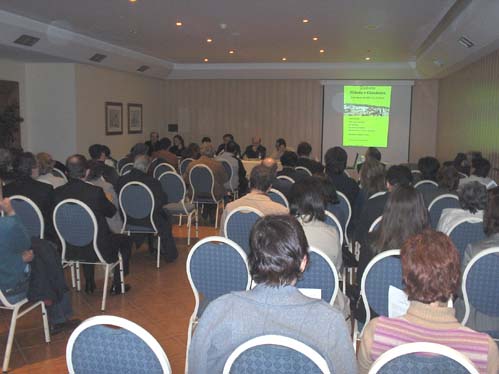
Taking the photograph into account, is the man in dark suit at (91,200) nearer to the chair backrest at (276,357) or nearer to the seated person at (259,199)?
the seated person at (259,199)

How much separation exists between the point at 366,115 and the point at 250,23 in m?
7.62

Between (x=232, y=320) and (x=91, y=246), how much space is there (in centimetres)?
318

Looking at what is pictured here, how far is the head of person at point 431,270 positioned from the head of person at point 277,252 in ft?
1.25

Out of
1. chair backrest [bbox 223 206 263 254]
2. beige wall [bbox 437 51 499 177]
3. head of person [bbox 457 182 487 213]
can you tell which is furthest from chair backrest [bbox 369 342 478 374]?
beige wall [bbox 437 51 499 177]

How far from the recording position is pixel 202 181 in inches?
315

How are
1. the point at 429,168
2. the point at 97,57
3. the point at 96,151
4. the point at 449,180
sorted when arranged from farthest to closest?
1. the point at 97,57
2. the point at 96,151
3. the point at 429,168
4. the point at 449,180

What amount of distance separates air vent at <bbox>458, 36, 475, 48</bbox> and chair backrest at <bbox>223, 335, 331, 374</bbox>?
7.54 meters

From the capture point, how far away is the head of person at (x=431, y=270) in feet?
6.04

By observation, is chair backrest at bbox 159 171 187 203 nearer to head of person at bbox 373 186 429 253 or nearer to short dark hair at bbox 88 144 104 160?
short dark hair at bbox 88 144 104 160

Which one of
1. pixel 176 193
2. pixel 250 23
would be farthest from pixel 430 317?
pixel 250 23

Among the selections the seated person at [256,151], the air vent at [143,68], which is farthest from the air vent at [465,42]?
the air vent at [143,68]

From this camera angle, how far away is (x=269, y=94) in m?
15.6

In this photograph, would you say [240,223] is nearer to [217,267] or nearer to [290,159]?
[217,267]

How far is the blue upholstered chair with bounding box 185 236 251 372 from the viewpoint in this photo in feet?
10.1
